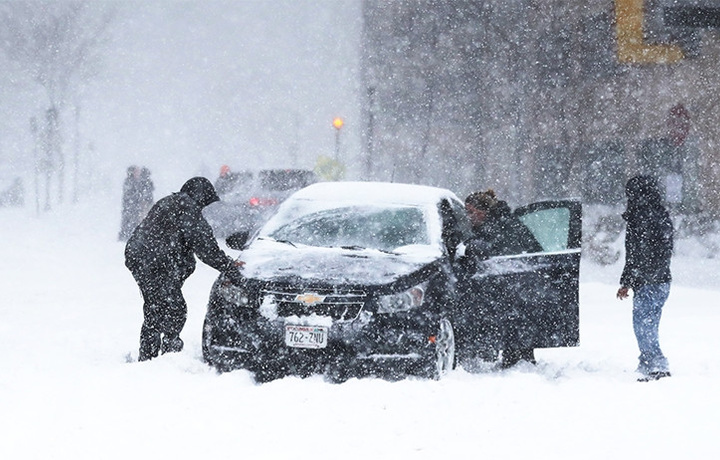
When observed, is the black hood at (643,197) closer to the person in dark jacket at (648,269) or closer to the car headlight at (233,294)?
the person in dark jacket at (648,269)

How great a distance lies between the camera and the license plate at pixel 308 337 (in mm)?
6809

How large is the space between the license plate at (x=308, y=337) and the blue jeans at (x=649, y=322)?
2.77 m

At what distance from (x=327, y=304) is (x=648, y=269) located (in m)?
2.74

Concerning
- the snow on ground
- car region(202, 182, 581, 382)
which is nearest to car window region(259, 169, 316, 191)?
the snow on ground

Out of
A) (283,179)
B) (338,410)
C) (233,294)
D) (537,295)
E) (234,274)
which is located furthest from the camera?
(283,179)

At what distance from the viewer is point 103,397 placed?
6285 millimetres

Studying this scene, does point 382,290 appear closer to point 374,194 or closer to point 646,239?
point 374,194

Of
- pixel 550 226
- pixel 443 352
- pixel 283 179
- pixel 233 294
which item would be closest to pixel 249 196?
pixel 283 179

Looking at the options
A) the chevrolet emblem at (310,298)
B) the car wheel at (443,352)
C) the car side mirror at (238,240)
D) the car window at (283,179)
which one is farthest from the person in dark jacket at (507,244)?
the car window at (283,179)

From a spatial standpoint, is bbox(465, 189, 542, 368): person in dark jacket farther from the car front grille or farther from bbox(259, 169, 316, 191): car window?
bbox(259, 169, 316, 191): car window

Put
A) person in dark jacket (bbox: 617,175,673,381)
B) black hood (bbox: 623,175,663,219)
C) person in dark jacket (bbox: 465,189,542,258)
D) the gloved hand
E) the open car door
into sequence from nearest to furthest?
the gloved hand
person in dark jacket (bbox: 465,189,542,258)
the open car door
person in dark jacket (bbox: 617,175,673,381)
black hood (bbox: 623,175,663,219)

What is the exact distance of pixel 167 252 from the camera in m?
7.86

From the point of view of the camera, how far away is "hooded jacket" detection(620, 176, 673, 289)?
8.27m

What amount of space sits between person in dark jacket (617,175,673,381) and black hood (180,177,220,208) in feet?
10.3
